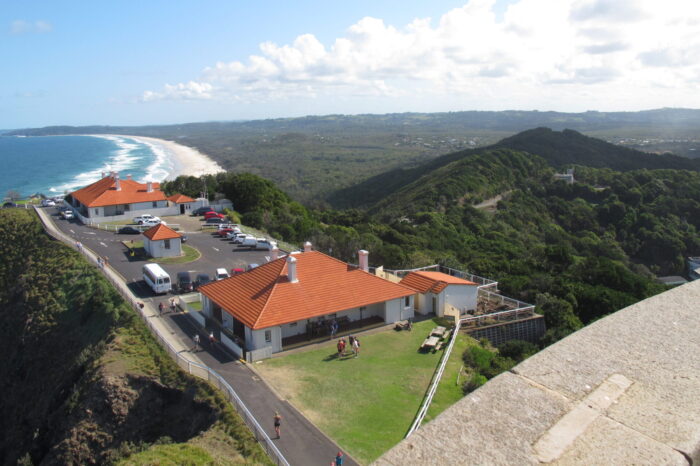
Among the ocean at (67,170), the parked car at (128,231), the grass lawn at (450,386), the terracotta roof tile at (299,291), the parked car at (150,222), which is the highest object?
the terracotta roof tile at (299,291)

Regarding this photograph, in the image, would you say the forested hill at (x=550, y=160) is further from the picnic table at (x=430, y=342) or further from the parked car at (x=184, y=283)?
the picnic table at (x=430, y=342)

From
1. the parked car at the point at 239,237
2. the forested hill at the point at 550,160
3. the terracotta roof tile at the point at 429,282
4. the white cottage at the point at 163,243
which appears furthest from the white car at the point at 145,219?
the forested hill at the point at 550,160

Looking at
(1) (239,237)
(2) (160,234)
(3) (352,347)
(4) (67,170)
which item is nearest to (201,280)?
(2) (160,234)

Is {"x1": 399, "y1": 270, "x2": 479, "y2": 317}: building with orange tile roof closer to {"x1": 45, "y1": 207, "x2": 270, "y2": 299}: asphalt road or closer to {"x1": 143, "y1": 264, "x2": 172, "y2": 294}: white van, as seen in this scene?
{"x1": 45, "y1": 207, "x2": 270, "y2": 299}: asphalt road

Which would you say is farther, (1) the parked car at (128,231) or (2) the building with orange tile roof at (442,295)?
(1) the parked car at (128,231)

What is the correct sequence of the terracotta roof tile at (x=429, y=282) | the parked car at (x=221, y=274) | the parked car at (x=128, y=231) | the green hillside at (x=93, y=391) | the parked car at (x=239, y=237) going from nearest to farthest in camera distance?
the green hillside at (x=93, y=391)
the terracotta roof tile at (x=429, y=282)
the parked car at (x=221, y=274)
the parked car at (x=239, y=237)
the parked car at (x=128, y=231)

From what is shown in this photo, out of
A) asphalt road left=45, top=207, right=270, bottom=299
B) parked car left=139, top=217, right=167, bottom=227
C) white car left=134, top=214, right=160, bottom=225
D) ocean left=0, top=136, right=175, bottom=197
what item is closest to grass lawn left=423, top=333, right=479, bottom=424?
asphalt road left=45, top=207, right=270, bottom=299
